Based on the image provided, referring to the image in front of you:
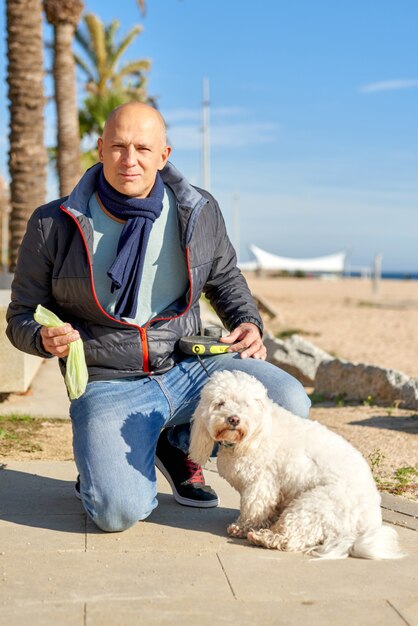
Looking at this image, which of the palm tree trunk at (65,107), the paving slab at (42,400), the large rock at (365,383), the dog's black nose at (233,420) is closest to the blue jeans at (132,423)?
the dog's black nose at (233,420)

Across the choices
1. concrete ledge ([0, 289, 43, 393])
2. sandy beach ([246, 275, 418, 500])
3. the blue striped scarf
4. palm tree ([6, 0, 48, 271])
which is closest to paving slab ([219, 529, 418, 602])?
the blue striped scarf

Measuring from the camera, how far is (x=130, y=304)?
449 cm

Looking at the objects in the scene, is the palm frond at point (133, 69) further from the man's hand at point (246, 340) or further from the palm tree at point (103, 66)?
the man's hand at point (246, 340)

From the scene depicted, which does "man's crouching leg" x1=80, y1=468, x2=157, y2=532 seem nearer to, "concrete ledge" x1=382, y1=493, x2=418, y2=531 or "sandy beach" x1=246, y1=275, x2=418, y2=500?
"concrete ledge" x1=382, y1=493, x2=418, y2=531

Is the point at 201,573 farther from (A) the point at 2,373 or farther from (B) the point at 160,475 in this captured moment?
(A) the point at 2,373

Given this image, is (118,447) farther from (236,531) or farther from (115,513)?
(236,531)

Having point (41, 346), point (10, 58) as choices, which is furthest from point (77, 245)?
point (10, 58)

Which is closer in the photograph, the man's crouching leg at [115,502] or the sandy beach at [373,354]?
the man's crouching leg at [115,502]

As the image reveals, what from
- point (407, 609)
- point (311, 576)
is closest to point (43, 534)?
point (311, 576)

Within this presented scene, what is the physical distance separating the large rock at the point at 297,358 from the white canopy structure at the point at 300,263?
97.1 meters

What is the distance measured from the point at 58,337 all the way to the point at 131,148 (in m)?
1.04

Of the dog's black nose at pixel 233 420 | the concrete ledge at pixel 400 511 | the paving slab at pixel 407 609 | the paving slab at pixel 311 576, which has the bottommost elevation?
the concrete ledge at pixel 400 511

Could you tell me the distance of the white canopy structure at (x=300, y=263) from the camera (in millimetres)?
111688

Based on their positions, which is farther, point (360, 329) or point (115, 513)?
point (360, 329)
